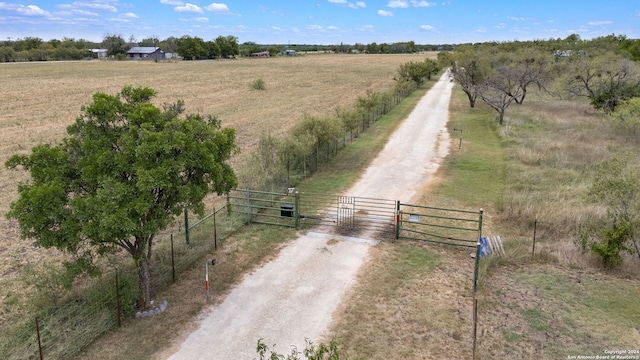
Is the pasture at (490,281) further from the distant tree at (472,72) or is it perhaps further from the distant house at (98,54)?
the distant house at (98,54)

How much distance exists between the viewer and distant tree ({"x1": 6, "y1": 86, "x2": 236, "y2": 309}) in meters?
9.65

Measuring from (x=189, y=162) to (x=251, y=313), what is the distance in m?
4.39

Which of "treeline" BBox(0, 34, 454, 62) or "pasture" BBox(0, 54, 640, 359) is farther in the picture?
"treeline" BBox(0, 34, 454, 62)

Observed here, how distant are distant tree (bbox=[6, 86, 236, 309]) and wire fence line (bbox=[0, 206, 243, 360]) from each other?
1.42 m

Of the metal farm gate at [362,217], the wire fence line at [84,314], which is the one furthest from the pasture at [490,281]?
the metal farm gate at [362,217]

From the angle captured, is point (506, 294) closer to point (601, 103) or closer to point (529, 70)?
point (601, 103)

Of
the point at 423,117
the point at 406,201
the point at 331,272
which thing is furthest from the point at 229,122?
the point at 331,272

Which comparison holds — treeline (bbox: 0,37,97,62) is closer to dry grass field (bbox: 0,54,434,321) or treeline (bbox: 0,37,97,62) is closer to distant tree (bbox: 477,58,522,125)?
dry grass field (bbox: 0,54,434,321)

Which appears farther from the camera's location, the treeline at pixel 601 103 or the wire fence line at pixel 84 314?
the treeline at pixel 601 103

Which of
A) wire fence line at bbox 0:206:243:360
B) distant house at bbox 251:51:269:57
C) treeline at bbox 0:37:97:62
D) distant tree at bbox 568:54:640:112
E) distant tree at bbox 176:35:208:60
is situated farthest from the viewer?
distant house at bbox 251:51:269:57

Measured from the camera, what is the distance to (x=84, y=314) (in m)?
11.1

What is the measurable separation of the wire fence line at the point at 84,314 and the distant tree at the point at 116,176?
1417 mm

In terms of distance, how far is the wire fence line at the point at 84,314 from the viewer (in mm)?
10000

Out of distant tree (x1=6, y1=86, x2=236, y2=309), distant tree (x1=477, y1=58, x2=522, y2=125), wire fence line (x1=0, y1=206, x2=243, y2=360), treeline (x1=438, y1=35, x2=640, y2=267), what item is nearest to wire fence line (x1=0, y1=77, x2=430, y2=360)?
wire fence line (x1=0, y1=206, x2=243, y2=360)
